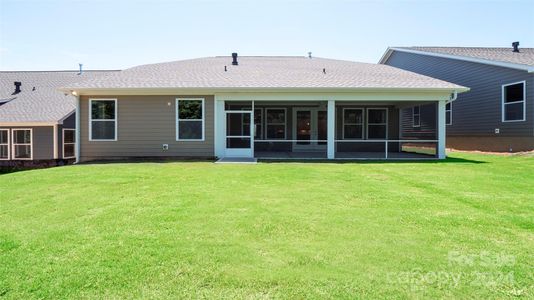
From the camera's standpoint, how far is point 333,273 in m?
3.16

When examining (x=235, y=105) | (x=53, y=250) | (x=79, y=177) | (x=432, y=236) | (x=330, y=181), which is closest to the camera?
(x=53, y=250)

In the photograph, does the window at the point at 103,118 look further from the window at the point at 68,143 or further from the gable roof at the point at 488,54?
the gable roof at the point at 488,54

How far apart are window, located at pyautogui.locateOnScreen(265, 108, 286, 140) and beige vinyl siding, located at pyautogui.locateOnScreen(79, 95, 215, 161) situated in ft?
15.4

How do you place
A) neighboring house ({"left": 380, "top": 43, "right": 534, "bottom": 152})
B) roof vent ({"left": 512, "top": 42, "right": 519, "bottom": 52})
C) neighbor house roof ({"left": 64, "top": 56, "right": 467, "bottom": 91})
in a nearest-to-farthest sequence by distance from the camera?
neighbor house roof ({"left": 64, "top": 56, "right": 467, "bottom": 91}) → neighboring house ({"left": 380, "top": 43, "right": 534, "bottom": 152}) → roof vent ({"left": 512, "top": 42, "right": 519, "bottom": 52})

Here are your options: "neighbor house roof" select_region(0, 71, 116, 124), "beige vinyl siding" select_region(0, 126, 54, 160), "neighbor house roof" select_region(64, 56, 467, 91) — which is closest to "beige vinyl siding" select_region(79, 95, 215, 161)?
"neighbor house roof" select_region(64, 56, 467, 91)

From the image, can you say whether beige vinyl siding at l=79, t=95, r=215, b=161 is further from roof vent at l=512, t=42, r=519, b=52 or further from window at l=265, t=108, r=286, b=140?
roof vent at l=512, t=42, r=519, b=52

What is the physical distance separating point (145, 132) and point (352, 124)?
960 cm

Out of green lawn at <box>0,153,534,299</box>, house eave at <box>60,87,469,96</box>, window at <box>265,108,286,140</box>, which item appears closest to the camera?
green lawn at <box>0,153,534,299</box>

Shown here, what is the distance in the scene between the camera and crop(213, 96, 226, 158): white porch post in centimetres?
1328

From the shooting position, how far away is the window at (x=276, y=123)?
57.3 feet

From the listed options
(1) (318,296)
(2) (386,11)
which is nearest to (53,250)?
(1) (318,296)

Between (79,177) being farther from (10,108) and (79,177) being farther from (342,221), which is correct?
(10,108)

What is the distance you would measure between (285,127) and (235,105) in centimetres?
298

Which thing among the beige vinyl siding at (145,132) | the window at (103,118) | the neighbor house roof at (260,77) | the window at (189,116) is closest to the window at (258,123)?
the neighbor house roof at (260,77)
